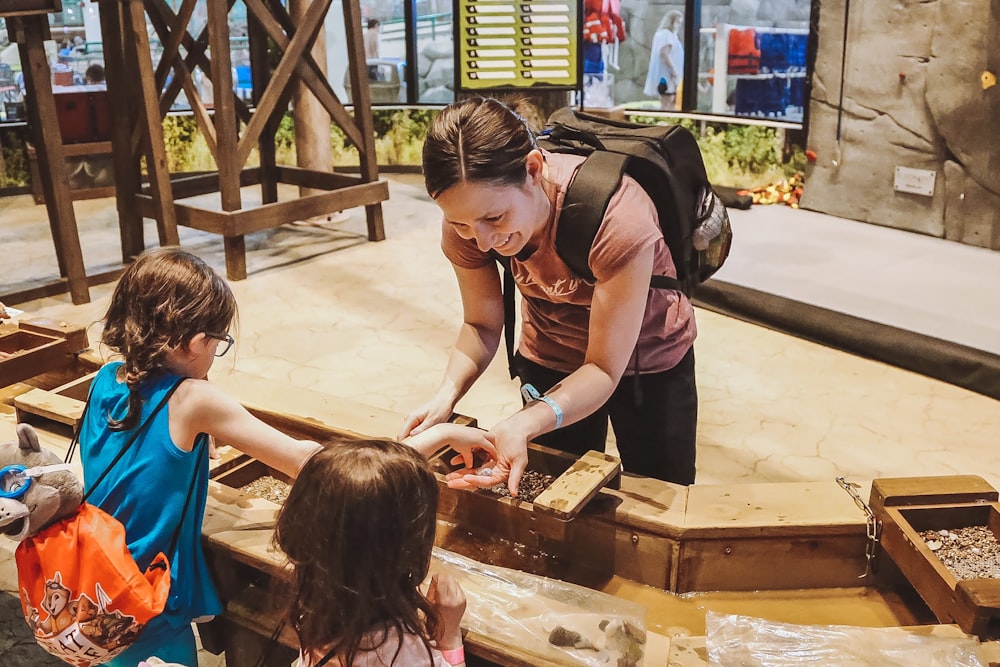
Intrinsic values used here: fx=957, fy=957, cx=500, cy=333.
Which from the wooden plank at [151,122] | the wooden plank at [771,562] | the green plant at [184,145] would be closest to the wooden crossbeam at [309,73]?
the wooden plank at [151,122]

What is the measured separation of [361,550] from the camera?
4.26ft

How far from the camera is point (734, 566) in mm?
1993

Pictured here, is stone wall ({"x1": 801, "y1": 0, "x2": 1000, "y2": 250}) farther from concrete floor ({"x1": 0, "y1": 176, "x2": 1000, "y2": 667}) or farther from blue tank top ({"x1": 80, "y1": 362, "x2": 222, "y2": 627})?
blue tank top ({"x1": 80, "y1": 362, "x2": 222, "y2": 627})

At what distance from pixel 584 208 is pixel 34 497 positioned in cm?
110

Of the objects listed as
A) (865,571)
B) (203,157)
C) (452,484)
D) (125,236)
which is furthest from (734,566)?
(203,157)

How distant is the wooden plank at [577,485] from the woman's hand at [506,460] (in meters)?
0.07

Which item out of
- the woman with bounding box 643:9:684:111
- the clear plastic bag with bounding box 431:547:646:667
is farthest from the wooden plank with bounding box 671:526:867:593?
the woman with bounding box 643:9:684:111

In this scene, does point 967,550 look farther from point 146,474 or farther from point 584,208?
point 146,474

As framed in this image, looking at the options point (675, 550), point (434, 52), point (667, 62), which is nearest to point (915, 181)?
point (667, 62)

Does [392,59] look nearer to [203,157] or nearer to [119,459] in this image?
[203,157]

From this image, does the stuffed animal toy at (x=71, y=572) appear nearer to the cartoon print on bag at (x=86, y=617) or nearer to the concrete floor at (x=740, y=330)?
the cartoon print on bag at (x=86, y=617)

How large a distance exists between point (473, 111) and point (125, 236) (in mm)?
4938

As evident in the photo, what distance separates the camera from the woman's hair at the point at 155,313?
1729 mm

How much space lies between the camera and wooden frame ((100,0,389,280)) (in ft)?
18.1
